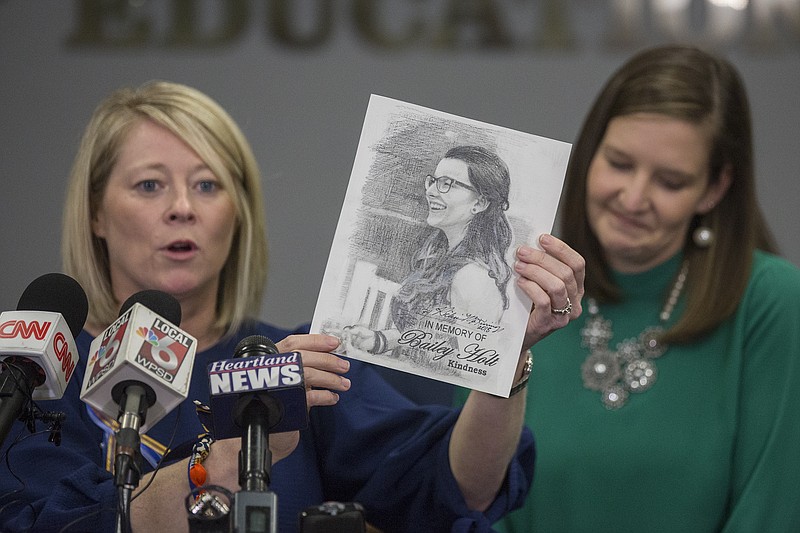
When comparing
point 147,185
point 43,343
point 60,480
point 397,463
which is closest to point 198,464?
point 60,480

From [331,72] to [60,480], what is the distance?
247cm

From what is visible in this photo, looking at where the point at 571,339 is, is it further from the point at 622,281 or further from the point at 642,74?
the point at 642,74

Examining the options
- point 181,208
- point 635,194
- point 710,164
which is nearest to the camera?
point 181,208

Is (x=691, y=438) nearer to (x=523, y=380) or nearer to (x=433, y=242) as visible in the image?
(x=523, y=380)

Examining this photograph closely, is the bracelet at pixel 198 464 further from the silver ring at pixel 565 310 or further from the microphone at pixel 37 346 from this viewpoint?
the silver ring at pixel 565 310

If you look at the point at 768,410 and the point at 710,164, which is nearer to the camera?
the point at 768,410

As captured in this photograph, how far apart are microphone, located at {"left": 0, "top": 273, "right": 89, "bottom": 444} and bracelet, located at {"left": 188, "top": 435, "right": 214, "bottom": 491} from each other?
0.30 m

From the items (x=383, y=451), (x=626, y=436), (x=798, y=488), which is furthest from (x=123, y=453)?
(x=798, y=488)

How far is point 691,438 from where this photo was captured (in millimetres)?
2797

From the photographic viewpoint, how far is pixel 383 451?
7.88ft

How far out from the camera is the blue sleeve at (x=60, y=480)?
2023mm

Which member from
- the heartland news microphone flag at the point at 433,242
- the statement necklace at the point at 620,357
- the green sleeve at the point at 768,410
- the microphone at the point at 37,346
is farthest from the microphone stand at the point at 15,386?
the green sleeve at the point at 768,410

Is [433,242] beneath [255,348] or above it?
above

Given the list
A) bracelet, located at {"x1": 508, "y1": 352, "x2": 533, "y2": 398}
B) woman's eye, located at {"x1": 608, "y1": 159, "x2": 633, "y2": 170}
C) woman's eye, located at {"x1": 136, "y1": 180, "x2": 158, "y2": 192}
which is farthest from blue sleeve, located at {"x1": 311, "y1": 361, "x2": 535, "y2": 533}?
woman's eye, located at {"x1": 608, "y1": 159, "x2": 633, "y2": 170}
